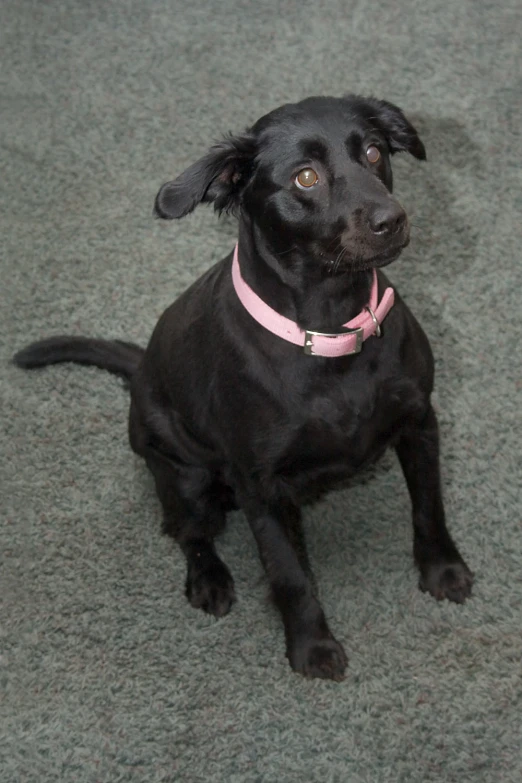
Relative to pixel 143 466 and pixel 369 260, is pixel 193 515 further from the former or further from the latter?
pixel 369 260

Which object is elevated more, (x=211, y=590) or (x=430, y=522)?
(x=430, y=522)

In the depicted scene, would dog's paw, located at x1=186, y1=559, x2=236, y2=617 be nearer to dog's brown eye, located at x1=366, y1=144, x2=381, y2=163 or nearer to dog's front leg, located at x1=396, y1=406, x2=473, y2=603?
dog's front leg, located at x1=396, y1=406, x2=473, y2=603

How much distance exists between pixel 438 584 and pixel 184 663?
1.79 feet

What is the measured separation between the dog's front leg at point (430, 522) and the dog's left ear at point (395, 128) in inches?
19.9

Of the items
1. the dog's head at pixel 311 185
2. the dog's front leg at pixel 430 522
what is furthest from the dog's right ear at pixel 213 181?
the dog's front leg at pixel 430 522

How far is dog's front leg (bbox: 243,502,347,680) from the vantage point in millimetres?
1889

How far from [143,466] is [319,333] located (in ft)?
2.61

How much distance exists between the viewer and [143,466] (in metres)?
2.33

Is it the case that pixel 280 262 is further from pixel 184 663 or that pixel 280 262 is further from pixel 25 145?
pixel 25 145

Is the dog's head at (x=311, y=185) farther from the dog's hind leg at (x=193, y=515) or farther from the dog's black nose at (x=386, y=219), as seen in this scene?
the dog's hind leg at (x=193, y=515)

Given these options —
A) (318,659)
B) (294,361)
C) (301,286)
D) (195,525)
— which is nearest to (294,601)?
(318,659)

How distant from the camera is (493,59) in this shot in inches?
121

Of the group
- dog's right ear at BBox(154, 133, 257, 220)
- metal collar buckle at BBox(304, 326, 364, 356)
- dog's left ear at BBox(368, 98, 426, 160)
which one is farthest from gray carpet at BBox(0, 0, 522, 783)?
dog's right ear at BBox(154, 133, 257, 220)

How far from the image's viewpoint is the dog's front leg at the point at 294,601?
189cm
